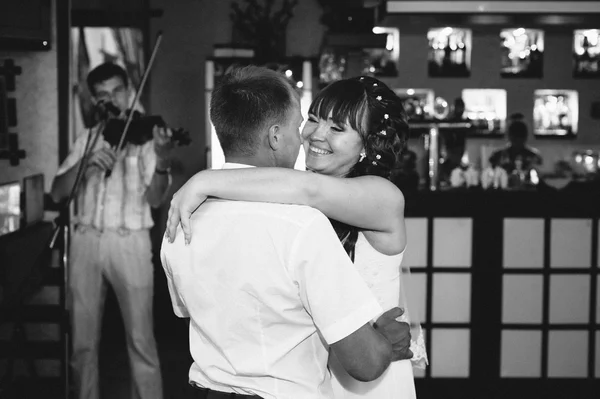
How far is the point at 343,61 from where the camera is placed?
6.44 meters

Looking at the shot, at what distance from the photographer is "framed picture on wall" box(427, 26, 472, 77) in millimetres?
8266

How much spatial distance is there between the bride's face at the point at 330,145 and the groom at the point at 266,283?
0.42 metres

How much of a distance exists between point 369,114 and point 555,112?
22.6 feet

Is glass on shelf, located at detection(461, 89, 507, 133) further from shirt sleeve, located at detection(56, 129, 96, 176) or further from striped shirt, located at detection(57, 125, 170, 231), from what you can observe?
shirt sleeve, located at detection(56, 129, 96, 176)

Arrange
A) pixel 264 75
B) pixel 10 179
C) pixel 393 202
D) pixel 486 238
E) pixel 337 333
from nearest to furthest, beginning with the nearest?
1. pixel 337 333
2. pixel 264 75
3. pixel 393 202
4. pixel 10 179
5. pixel 486 238

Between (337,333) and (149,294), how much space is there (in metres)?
2.39

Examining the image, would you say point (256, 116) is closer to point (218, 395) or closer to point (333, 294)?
point (333, 294)

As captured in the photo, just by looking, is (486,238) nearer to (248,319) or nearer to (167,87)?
(248,319)

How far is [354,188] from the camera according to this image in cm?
181

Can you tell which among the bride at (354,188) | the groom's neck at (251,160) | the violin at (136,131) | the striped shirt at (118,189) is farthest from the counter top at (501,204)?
the groom's neck at (251,160)

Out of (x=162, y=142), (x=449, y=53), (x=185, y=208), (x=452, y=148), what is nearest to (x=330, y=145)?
(x=185, y=208)

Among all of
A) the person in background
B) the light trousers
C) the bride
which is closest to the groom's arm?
the bride

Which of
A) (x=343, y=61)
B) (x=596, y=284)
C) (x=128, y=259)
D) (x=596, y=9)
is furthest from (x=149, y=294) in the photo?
(x=596, y=9)

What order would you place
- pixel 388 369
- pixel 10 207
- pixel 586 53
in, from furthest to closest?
pixel 586 53, pixel 10 207, pixel 388 369
